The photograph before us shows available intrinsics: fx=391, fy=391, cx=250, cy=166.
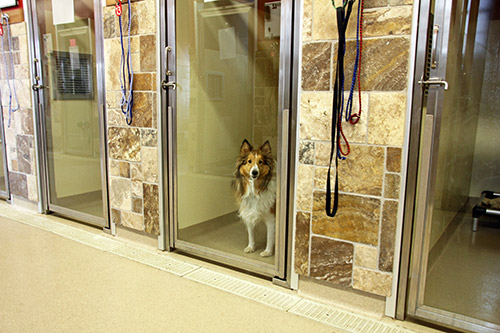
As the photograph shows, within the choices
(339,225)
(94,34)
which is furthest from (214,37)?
(339,225)

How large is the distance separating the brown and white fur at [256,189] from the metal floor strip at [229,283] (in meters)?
0.29

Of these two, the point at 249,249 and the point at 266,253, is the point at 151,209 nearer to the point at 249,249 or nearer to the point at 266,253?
the point at 249,249

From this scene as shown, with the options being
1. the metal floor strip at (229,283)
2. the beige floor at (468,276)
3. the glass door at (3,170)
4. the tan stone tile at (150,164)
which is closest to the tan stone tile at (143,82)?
the tan stone tile at (150,164)

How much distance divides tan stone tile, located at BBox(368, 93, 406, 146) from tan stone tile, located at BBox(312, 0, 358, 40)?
13.5 inches

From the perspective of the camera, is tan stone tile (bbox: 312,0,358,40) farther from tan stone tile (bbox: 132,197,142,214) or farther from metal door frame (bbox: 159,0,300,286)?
tan stone tile (bbox: 132,197,142,214)

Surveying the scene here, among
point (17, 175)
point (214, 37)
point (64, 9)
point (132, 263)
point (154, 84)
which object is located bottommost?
point (132, 263)

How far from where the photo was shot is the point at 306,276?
219 cm

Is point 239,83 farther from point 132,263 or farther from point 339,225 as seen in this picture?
point 132,263

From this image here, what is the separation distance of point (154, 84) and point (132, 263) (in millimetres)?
1226

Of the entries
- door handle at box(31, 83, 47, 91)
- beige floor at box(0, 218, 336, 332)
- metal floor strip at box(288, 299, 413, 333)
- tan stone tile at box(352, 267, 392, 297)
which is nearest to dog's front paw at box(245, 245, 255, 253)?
beige floor at box(0, 218, 336, 332)

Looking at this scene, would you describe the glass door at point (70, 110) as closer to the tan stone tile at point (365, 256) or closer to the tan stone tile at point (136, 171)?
the tan stone tile at point (136, 171)

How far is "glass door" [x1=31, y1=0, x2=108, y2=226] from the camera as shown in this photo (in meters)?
3.22

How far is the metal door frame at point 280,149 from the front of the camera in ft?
6.89

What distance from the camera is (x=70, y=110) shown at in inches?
138
